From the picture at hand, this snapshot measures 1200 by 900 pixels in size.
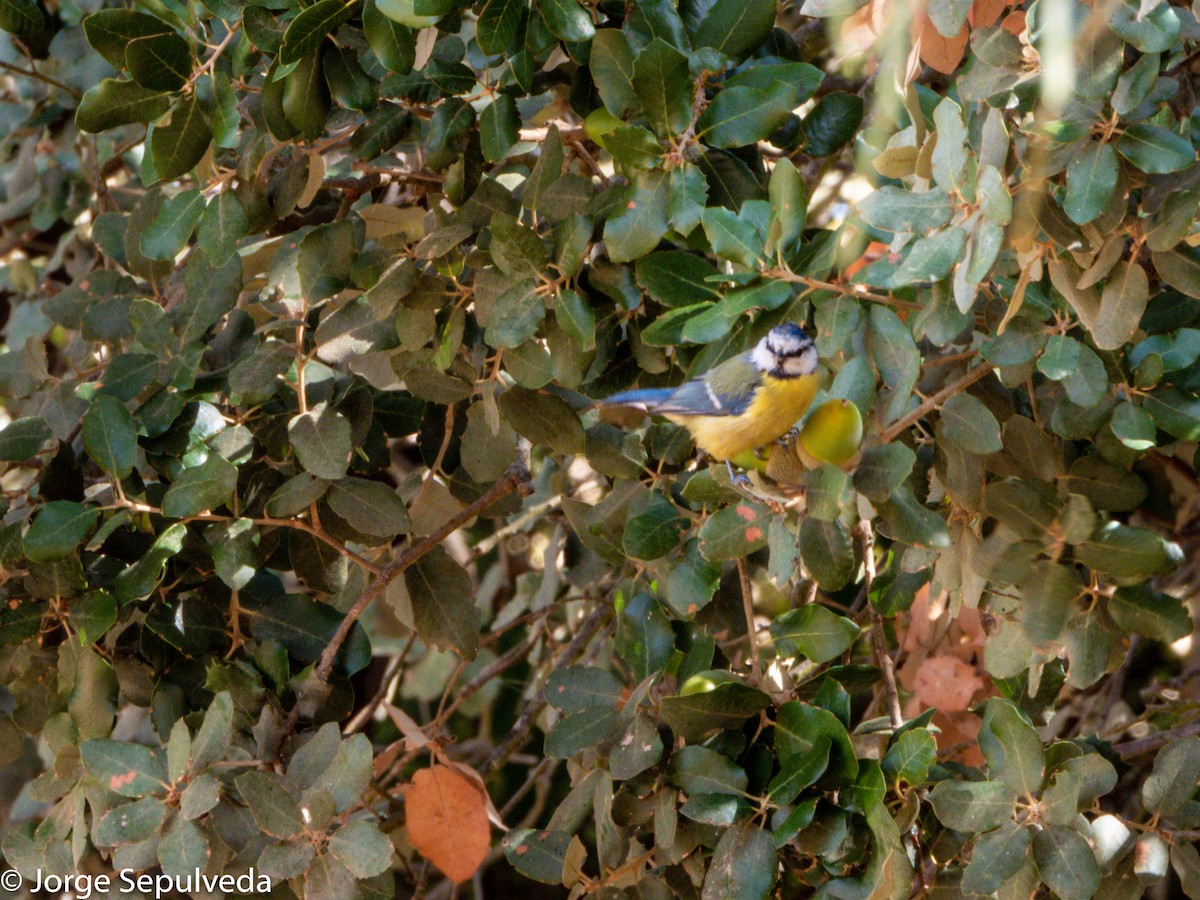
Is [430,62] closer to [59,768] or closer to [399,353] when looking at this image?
[399,353]

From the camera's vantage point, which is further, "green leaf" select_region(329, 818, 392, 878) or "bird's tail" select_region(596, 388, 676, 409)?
"bird's tail" select_region(596, 388, 676, 409)

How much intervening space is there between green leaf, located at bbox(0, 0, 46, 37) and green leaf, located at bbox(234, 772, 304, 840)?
1248 mm

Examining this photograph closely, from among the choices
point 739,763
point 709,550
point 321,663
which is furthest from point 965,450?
point 321,663

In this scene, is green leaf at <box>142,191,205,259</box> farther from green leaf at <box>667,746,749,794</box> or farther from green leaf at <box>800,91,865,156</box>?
green leaf at <box>667,746,749,794</box>

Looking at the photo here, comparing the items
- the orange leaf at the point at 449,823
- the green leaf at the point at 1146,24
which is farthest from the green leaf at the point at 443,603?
the green leaf at the point at 1146,24

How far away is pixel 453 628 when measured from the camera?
1858 millimetres

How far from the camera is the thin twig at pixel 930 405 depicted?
136cm

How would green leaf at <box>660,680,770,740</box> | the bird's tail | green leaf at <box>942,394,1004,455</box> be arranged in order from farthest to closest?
the bird's tail
green leaf at <box>660,680,770,740</box>
green leaf at <box>942,394,1004,455</box>

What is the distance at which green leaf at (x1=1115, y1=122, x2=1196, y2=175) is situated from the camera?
128 centimetres

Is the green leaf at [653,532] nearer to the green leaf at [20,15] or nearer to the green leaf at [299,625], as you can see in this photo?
the green leaf at [299,625]

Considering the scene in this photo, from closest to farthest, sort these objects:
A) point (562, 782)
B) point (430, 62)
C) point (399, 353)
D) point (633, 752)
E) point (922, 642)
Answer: point (633, 752), point (430, 62), point (399, 353), point (922, 642), point (562, 782)

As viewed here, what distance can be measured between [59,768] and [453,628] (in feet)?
1.88

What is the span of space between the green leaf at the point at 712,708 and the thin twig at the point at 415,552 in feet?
1.59

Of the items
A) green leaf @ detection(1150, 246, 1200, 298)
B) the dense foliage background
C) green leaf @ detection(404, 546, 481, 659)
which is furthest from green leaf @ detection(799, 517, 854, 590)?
green leaf @ detection(404, 546, 481, 659)
